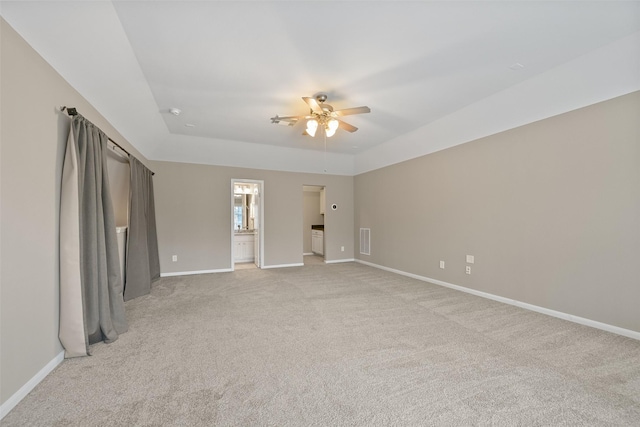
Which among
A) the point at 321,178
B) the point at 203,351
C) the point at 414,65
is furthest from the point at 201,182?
the point at 414,65

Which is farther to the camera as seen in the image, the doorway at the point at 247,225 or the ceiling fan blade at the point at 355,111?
the doorway at the point at 247,225

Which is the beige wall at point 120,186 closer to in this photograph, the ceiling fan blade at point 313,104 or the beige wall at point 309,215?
the ceiling fan blade at point 313,104

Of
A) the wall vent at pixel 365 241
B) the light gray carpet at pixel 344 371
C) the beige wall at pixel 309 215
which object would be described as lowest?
the light gray carpet at pixel 344 371

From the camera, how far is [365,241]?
21.9 feet

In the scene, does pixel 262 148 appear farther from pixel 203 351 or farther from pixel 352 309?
pixel 203 351

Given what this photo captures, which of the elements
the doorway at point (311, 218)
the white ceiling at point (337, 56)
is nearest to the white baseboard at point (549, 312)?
the white ceiling at point (337, 56)

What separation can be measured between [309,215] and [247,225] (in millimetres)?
2048

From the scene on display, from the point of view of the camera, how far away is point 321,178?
677 centimetres

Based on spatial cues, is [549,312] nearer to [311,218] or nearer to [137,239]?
[137,239]

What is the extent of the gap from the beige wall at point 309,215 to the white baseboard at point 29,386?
667cm

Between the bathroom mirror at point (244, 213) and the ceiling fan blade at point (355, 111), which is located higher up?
the ceiling fan blade at point (355, 111)

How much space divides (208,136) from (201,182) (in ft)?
3.62

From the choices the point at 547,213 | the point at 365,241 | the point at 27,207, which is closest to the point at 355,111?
the point at 547,213

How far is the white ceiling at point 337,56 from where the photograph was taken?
2002 millimetres
